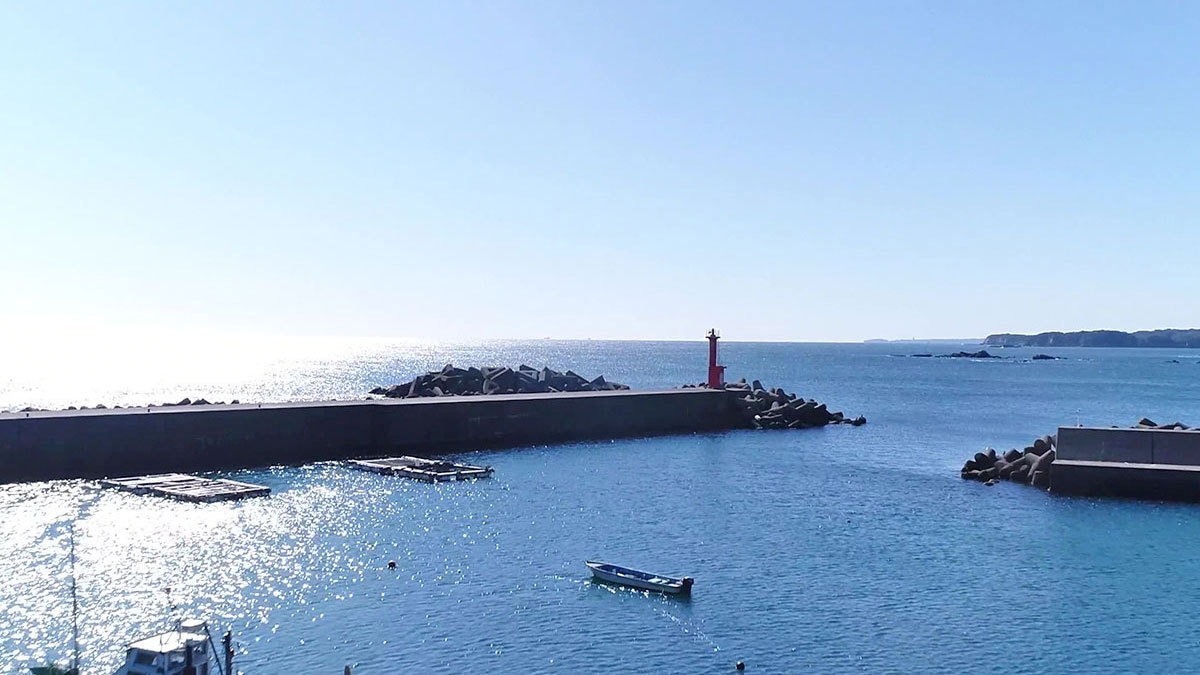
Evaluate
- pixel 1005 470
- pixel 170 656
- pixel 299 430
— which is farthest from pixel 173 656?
pixel 1005 470

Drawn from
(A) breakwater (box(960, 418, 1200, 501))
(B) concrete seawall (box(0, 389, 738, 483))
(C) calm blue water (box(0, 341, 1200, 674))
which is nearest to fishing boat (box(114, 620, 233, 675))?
(C) calm blue water (box(0, 341, 1200, 674))

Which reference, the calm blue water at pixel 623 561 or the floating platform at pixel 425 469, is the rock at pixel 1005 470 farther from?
the floating platform at pixel 425 469

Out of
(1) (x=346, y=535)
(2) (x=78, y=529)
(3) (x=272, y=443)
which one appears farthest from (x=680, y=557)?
(3) (x=272, y=443)

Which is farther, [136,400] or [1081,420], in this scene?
[136,400]

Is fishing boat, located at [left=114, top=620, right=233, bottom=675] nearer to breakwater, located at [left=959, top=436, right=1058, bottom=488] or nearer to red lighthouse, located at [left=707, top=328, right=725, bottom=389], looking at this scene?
breakwater, located at [left=959, top=436, right=1058, bottom=488]

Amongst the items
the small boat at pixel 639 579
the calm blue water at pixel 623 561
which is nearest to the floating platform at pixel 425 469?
the calm blue water at pixel 623 561

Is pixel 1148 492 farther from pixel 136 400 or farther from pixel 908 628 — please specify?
pixel 136 400
